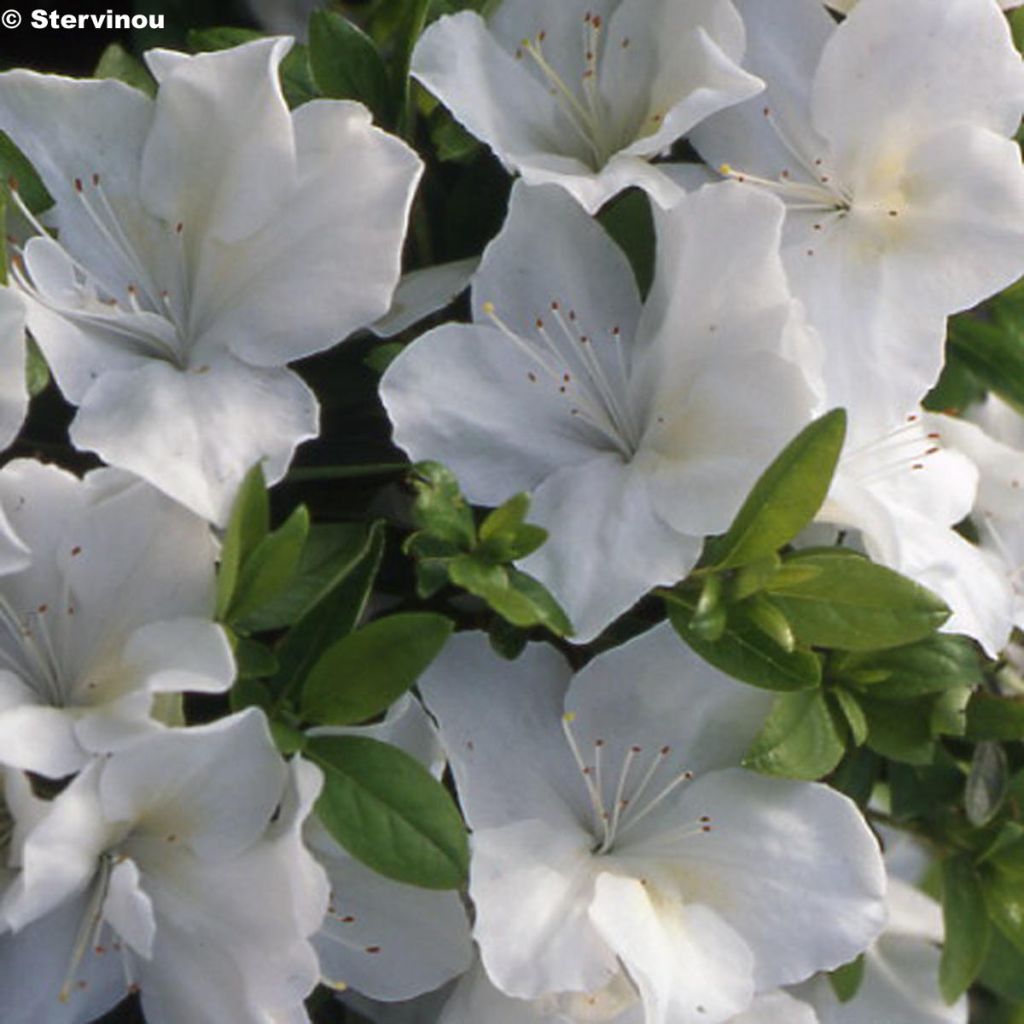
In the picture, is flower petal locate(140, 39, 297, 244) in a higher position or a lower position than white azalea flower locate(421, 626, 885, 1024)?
higher

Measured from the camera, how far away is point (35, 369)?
0.89 m

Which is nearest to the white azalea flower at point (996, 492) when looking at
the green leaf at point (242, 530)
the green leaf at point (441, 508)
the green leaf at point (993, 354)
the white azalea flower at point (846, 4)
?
the green leaf at point (993, 354)

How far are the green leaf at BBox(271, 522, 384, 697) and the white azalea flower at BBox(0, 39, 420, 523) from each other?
0.06m

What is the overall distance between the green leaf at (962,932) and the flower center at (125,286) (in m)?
0.53

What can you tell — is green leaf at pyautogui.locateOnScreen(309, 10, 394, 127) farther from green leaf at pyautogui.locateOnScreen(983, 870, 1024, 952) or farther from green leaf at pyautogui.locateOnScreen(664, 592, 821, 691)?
green leaf at pyautogui.locateOnScreen(983, 870, 1024, 952)

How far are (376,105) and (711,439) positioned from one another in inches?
10.2

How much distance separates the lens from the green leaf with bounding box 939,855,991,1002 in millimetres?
1066

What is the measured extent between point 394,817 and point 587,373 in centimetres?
25

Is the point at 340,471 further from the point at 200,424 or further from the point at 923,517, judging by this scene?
the point at 923,517

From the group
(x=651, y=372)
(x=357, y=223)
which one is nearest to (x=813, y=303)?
(x=651, y=372)

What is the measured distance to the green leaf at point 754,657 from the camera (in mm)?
880

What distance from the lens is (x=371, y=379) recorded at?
100 centimetres

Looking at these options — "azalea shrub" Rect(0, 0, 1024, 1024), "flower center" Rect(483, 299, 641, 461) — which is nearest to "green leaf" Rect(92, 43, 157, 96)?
"azalea shrub" Rect(0, 0, 1024, 1024)

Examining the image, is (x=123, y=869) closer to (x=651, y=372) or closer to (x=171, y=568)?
(x=171, y=568)
